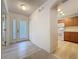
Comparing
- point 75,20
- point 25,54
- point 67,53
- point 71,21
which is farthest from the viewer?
point 71,21

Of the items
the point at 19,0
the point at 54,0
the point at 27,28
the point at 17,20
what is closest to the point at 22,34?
the point at 27,28

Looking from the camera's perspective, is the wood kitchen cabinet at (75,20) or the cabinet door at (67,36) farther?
the cabinet door at (67,36)

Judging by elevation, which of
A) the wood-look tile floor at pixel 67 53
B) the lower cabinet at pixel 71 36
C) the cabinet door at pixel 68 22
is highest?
the cabinet door at pixel 68 22

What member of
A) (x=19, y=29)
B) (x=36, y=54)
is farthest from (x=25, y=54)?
(x=19, y=29)

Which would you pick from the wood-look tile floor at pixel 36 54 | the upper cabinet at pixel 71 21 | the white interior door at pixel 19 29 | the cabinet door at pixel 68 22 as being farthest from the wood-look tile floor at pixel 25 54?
the cabinet door at pixel 68 22

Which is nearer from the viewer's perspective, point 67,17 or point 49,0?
point 49,0

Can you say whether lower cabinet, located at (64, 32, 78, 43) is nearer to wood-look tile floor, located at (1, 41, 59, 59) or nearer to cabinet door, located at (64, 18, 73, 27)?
cabinet door, located at (64, 18, 73, 27)

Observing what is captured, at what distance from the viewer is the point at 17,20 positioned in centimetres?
717

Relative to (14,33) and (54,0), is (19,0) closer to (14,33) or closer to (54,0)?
(54,0)

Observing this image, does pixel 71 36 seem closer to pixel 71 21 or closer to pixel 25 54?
pixel 71 21

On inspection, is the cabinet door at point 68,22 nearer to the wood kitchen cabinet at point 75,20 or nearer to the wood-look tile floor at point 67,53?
the wood kitchen cabinet at point 75,20

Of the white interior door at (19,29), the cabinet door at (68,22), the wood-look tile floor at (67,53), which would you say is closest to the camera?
the wood-look tile floor at (67,53)

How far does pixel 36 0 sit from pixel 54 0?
40.8 inches

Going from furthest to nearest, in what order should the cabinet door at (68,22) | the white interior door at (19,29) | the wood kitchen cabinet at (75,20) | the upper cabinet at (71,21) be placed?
1. the cabinet door at (68,22)
2. the white interior door at (19,29)
3. the upper cabinet at (71,21)
4. the wood kitchen cabinet at (75,20)
